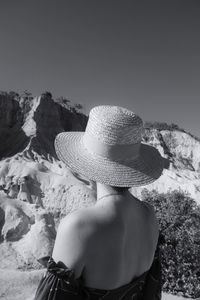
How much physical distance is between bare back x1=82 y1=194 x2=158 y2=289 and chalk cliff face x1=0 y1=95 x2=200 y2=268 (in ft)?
63.9

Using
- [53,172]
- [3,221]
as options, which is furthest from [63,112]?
[3,221]

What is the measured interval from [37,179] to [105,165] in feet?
104

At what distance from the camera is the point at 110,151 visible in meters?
2.04

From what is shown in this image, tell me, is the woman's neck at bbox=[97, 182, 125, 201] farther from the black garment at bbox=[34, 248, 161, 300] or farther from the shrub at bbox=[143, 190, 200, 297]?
the shrub at bbox=[143, 190, 200, 297]

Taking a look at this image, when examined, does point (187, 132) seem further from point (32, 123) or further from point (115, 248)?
point (115, 248)

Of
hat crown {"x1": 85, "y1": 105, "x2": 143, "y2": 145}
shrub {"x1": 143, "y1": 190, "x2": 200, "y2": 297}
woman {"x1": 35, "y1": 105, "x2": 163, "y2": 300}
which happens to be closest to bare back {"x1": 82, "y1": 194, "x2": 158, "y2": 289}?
woman {"x1": 35, "y1": 105, "x2": 163, "y2": 300}

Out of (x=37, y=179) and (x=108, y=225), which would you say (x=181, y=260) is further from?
(x=37, y=179)

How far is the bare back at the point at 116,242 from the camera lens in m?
1.80

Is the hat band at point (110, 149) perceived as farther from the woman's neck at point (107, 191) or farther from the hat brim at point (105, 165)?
the woman's neck at point (107, 191)

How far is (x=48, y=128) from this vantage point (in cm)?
4400

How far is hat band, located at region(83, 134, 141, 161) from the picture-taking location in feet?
6.67

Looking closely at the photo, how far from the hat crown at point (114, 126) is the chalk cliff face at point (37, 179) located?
19.7 meters

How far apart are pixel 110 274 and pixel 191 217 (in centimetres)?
1007

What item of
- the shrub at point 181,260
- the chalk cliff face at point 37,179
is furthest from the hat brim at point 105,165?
the chalk cliff face at point 37,179
